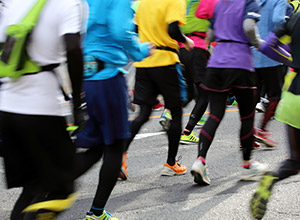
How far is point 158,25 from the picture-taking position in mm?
5258

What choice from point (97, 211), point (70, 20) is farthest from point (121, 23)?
point (97, 211)

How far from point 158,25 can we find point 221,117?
3.46 ft

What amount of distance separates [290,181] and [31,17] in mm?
3223

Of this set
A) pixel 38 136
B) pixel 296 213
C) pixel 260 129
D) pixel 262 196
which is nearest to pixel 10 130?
pixel 38 136

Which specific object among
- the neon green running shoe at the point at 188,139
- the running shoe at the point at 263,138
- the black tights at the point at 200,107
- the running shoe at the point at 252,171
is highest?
the running shoe at the point at 252,171

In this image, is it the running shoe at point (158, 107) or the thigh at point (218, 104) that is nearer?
the thigh at point (218, 104)

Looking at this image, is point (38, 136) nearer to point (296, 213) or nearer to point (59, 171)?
point (59, 171)

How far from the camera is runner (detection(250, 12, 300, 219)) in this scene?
12.1 feet

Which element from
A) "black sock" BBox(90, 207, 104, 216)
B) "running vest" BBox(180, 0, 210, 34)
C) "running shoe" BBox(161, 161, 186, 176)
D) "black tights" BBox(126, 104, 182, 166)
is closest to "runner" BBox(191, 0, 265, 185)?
"black tights" BBox(126, 104, 182, 166)

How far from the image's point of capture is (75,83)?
2.97 metres

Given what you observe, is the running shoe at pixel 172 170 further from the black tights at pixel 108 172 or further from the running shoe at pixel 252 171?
the black tights at pixel 108 172

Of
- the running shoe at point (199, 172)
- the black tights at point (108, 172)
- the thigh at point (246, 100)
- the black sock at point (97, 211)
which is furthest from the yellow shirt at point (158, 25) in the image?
the black sock at point (97, 211)

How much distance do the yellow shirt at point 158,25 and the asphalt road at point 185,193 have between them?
117 cm

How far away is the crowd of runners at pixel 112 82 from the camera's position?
289cm
